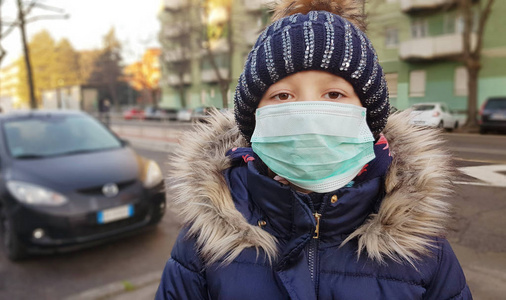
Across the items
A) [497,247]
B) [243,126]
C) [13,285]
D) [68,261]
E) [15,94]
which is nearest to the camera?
[497,247]

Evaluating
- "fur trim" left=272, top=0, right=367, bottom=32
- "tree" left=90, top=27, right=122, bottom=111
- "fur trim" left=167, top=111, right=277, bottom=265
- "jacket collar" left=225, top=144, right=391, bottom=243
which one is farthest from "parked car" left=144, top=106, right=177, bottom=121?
"tree" left=90, top=27, right=122, bottom=111

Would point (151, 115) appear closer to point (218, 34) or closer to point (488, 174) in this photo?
point (218, 34)

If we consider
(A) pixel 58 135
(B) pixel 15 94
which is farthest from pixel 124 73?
(A) pixel 58 135

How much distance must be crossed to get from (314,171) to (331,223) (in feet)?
0.62

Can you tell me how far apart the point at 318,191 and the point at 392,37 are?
27.1 inches

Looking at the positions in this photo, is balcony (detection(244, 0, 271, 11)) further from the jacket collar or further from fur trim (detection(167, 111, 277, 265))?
the jacket collar

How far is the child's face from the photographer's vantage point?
121 cm

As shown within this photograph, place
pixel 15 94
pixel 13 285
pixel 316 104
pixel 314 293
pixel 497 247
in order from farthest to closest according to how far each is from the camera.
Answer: pixel 15 94, pixel 13 285, pixel 497 247, pixel 316 104, pixel 314 293

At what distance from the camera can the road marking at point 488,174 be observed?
118 cm

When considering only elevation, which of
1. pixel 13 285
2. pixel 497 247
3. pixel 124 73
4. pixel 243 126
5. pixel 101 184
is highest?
pixel 124 73

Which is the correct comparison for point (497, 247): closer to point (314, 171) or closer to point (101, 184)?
point (314, 171)

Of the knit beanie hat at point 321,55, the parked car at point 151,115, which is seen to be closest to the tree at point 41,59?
the parked car at point 151,115

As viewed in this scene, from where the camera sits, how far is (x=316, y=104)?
1.18 m

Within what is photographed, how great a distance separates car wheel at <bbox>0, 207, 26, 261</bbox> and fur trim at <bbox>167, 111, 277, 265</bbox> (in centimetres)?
287
